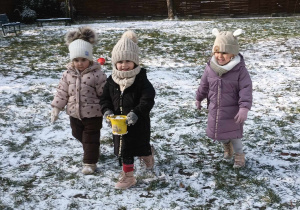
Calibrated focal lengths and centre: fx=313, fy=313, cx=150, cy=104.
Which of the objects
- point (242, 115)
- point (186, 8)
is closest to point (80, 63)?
point (242, 115)

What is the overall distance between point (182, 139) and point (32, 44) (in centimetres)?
859

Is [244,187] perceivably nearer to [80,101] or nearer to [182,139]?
[182,139]

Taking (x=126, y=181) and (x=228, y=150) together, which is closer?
(x=126, y=181)

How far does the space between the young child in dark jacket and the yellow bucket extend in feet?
0.19

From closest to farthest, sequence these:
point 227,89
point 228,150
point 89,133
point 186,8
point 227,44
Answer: point 227,44 → point 227,89 → point 89,133 → point 228,150 → point 186,8

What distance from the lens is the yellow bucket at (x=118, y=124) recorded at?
3.01 meters

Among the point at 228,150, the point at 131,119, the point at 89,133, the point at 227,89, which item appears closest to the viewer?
the point at 131,119

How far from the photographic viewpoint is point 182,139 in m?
4.55

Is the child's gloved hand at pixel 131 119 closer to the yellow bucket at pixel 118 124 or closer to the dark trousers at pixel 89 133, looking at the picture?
the yellow bucket at pixel 118 124

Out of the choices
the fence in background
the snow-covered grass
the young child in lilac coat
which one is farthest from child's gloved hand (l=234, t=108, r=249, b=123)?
the fence in background

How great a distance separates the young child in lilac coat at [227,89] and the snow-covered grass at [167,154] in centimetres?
54

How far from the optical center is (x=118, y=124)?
302 centimetres

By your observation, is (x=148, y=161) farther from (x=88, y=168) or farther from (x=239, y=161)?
(x=239, y=161)

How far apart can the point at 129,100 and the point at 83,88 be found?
0.63m
